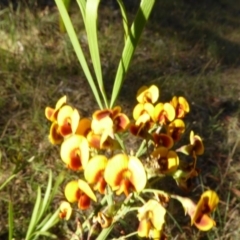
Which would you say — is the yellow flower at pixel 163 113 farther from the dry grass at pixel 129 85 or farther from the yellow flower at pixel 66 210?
the dry grass at pixel 129 85

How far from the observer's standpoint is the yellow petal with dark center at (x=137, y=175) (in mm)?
836

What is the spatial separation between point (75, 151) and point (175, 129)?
169 millimetres

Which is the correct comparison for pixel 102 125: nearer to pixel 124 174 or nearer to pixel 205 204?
pixel 124 174

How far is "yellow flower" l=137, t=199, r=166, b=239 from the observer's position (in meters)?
0.85

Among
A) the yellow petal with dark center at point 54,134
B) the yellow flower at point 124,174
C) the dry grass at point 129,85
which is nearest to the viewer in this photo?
the yellow flower at point 124,174

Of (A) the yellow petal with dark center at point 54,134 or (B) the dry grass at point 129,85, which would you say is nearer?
(A) the yellow petal with dark center at point 54,134

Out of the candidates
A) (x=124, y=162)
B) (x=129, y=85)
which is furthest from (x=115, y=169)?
(x=129, y=85)

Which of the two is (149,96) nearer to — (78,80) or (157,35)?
(78,80)

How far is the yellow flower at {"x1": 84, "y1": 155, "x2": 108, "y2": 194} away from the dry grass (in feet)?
2.97

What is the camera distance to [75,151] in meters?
0.87

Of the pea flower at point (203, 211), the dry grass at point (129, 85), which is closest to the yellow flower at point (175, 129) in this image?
the pea flower at point (203, 211)

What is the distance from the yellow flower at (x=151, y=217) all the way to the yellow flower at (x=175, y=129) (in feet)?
0.39

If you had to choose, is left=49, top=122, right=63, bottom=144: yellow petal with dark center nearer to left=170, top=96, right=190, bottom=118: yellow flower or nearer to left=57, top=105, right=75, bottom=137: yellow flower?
left=57, top=105, right=75, bottom=137: yellow flower

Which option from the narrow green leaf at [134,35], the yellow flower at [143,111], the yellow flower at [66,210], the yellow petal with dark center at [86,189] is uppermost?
the narrow green leaf at [134,35]
